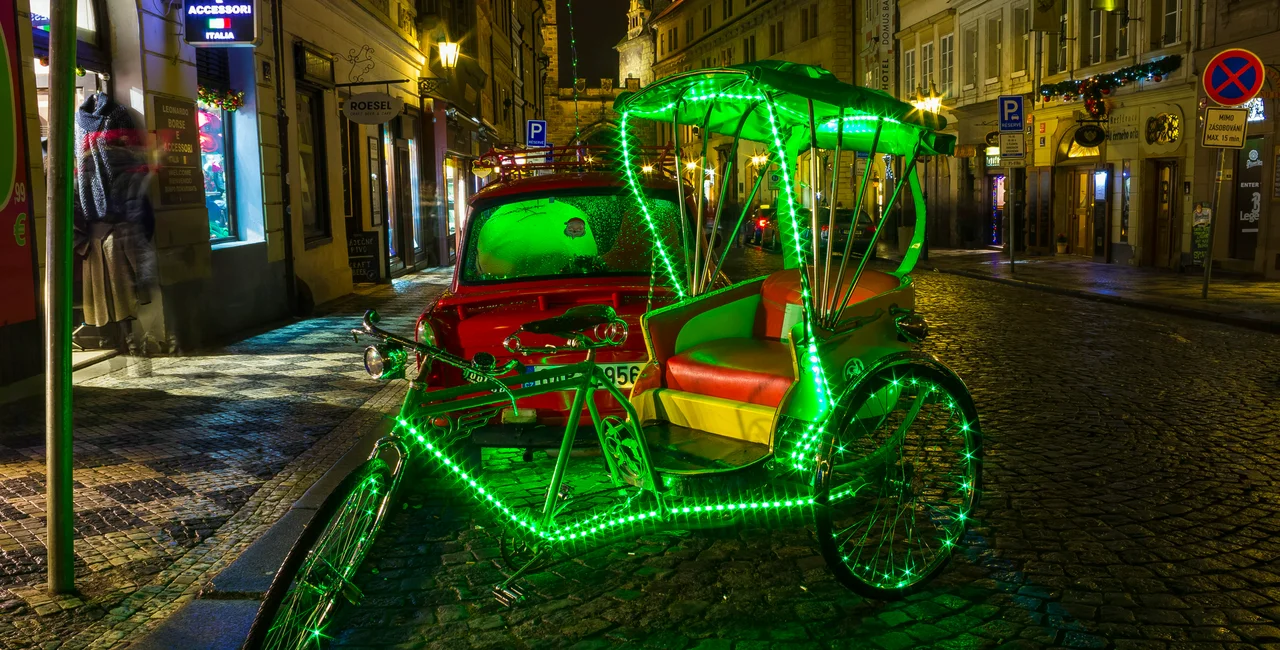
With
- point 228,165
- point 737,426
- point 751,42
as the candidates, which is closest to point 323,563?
point 737,426

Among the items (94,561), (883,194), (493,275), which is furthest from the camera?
(883,194)

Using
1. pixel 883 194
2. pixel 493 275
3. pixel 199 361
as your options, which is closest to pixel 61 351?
pixel 493 275

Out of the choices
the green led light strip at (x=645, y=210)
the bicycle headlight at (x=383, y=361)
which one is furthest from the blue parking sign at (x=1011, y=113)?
the bicycle headlight at (x=383, y=361)

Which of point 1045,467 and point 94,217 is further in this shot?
point 94,217

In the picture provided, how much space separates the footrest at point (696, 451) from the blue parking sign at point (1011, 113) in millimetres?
18166

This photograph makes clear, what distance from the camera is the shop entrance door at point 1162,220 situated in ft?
76.3

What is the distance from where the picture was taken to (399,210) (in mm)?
23906

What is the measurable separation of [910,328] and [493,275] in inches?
117

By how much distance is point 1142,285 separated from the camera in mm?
18781

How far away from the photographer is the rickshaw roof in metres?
4.72

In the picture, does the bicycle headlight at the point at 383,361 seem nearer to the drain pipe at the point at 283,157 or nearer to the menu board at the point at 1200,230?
the drain pipe at the point at 283,157

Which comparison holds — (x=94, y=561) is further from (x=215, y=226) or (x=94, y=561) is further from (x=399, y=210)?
(x=399, y=210)

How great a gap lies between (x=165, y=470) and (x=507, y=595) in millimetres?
3101

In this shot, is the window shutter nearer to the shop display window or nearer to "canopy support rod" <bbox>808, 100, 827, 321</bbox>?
the shop display window
